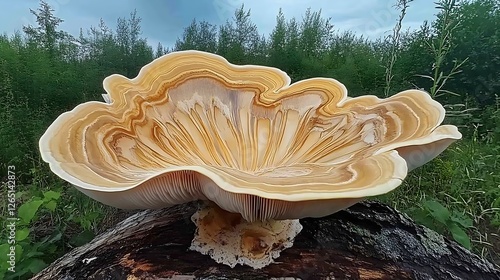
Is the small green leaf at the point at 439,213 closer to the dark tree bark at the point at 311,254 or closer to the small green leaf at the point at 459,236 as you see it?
the small green leaf at the point at 459,236

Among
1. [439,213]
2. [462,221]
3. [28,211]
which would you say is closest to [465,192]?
[462,221]

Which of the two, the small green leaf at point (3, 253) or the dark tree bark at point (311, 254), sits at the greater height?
the dark tree bark at point (311, 254)

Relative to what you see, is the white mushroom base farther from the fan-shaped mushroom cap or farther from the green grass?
the green grass

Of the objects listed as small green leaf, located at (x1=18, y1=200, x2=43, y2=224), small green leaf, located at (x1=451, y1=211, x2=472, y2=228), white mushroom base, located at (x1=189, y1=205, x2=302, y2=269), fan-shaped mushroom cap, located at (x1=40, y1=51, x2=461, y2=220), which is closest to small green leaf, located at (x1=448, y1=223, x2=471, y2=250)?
small green leaf, located at (x1=451, y1=211, x2=472, y2=228)

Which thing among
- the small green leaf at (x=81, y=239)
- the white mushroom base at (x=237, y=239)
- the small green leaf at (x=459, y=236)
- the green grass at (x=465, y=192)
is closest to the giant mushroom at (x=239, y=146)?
the white mushroom base at (x=237, y=239)

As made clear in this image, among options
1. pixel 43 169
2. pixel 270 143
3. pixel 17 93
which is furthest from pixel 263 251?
pixel 17 93
